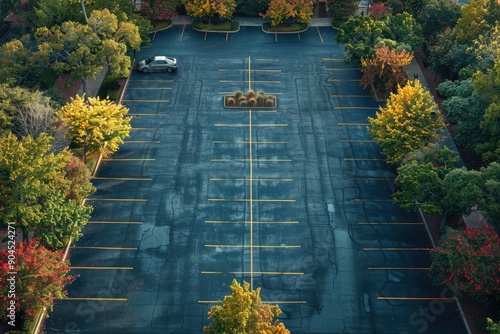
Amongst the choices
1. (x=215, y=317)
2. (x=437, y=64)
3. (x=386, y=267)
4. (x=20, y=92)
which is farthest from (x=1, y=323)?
(x=437, y=64)

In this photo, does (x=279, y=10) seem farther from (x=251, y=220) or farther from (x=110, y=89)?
(x=251, y=220)

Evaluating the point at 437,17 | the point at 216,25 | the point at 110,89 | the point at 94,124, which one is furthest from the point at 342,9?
the point at 94,124

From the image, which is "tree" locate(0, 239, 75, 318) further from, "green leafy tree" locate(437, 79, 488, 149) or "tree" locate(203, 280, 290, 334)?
"green leafy tree" locate(437, 79, 488, 149)

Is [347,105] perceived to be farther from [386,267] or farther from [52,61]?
[52,61]

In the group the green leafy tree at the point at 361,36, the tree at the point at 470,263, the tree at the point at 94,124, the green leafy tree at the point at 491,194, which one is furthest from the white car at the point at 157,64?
the tree at the point at 470,263

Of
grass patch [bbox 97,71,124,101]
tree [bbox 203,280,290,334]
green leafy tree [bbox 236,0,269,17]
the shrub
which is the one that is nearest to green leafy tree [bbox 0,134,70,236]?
tree [bbox 203,280,290,334]

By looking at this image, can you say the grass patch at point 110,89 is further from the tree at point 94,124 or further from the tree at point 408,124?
the tree at point 408,124
